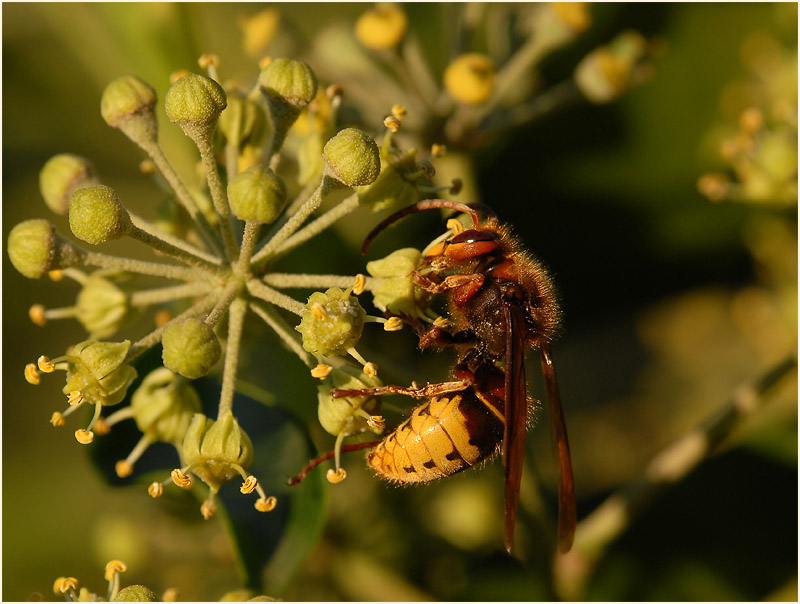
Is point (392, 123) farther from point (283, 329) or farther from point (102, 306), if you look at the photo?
point (102, 306)

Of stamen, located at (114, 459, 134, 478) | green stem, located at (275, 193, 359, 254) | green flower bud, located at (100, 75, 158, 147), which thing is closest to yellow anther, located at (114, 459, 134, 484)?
stamen, located at (114, 459, 134, 478)

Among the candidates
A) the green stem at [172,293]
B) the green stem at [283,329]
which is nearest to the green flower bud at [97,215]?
the green stem at [172,293]

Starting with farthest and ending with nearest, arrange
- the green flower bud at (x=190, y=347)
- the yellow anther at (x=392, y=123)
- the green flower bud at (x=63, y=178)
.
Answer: the green flower bud at (x=63, y=178)
the yellow anther at (x=392, y=123)
the green flower bud at (x=190, y=347)

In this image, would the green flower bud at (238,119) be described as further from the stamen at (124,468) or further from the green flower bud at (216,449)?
the stamen at (124,468)

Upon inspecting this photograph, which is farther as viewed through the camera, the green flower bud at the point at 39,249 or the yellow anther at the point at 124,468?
the yellow anther at the point at 124,468

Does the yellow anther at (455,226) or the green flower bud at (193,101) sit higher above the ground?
the green flower bud at (193,101)

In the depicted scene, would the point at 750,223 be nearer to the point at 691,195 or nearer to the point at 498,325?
the point at 691,195

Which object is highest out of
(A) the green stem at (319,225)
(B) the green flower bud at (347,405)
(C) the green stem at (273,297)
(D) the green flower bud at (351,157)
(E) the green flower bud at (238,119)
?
(E) the green flower bud at (238,119)

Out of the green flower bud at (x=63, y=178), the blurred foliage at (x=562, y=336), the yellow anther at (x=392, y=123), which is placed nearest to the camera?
the yellow anther at (x=392, y=123)
